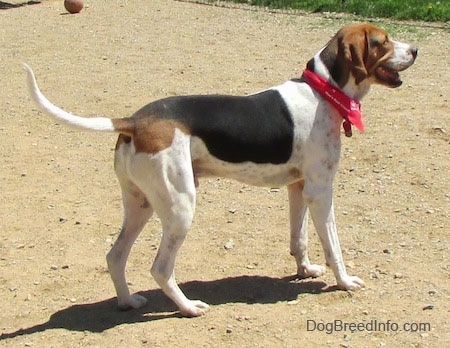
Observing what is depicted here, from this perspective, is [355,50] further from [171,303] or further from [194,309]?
[171,303]

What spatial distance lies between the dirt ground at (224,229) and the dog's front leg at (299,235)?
0.09 m

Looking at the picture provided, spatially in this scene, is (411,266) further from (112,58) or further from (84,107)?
(112,58)

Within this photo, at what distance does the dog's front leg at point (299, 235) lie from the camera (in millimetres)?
5461

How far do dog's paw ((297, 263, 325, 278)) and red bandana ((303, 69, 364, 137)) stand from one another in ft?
3.23

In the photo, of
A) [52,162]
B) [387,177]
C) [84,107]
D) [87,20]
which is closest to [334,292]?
[387,177]

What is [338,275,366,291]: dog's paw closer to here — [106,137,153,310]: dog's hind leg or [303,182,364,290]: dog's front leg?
[303,182,364,290]: dog's front leg

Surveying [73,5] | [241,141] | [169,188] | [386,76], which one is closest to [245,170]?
[241,141]

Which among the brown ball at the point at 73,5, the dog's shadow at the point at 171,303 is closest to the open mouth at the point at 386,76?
the dog's shadow at the point at 171,303

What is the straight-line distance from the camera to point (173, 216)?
479 centimetres

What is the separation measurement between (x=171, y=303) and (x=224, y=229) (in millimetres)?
1108

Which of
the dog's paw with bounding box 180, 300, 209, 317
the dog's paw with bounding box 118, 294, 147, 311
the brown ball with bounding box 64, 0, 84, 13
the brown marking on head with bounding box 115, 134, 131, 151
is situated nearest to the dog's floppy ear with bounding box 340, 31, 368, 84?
the brown marking on head with bounding box 115, 134, 131, 151

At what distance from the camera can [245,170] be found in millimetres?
5031

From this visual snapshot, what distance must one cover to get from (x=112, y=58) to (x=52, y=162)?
12.6 feet

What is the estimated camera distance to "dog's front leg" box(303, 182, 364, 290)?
16.7ft
